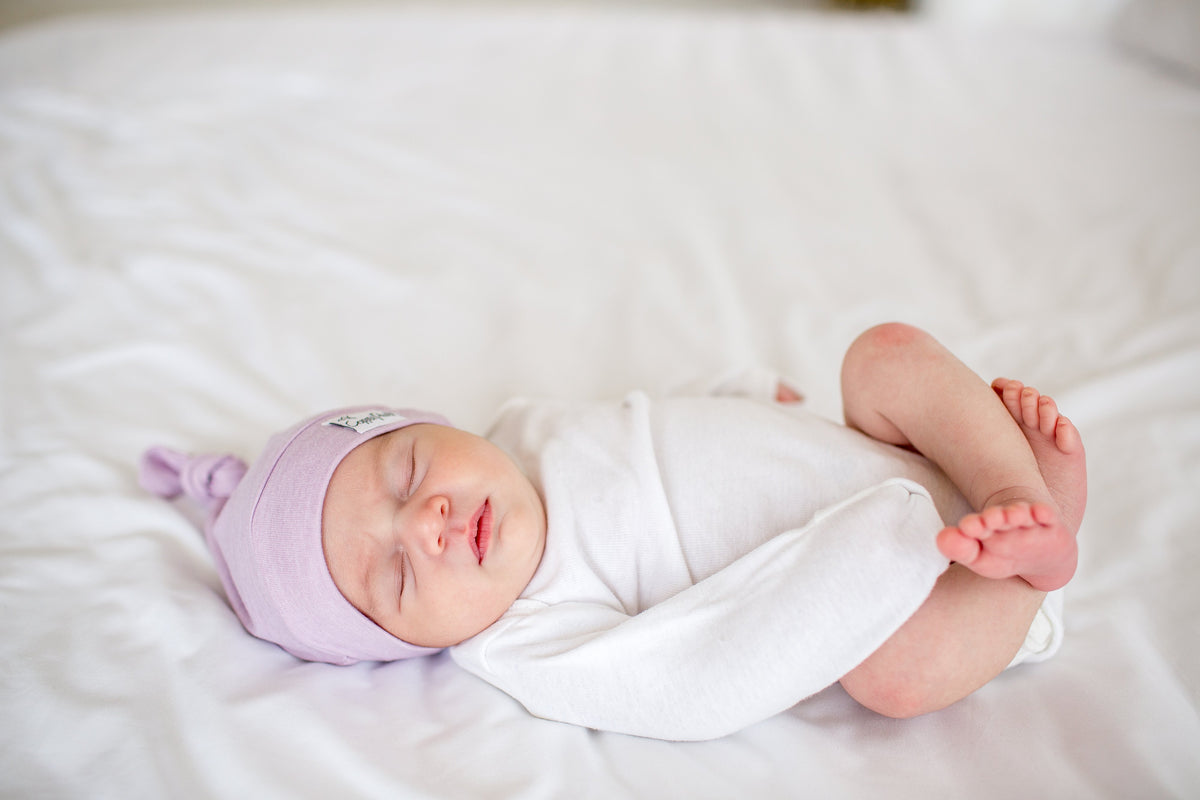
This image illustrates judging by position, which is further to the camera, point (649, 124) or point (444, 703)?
point (649, 124)

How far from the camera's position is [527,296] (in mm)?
1490

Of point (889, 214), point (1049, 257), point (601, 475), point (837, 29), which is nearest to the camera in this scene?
point (601, 475)

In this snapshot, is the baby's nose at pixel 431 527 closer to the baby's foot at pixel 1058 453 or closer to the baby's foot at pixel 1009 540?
the baby's foot at pixel 1009 540

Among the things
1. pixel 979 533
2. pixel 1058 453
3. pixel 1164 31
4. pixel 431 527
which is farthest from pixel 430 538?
pixel 1164 31

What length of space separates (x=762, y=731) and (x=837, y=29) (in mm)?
2051

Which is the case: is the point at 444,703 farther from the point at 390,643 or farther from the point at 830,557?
the point at 830,557

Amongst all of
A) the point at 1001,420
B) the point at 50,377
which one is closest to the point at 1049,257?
the point at 1001,420

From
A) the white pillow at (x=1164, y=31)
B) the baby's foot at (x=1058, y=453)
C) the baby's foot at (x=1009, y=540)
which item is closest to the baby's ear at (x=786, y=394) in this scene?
the baby's foot at (x=1058, y=453)

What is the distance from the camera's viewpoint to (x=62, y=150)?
6.10ft

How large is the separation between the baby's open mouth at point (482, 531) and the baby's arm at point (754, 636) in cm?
12

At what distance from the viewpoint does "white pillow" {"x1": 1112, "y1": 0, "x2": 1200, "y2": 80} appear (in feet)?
5.83

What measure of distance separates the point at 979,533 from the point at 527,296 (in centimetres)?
96

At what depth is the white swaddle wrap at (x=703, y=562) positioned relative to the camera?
783mm

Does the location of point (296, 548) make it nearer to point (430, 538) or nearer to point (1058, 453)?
point (430, 538)
